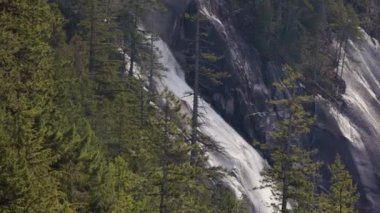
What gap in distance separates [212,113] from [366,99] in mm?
20832

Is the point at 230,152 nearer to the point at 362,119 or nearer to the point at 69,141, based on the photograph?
the point at 362,119

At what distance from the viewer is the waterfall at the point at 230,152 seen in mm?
44044

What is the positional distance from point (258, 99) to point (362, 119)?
11914mm

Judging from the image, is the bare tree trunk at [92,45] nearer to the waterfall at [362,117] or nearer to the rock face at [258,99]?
the rock face at [258,99]

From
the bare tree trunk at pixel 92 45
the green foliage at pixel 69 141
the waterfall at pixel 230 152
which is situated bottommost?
the waterfall at pixel 230 152

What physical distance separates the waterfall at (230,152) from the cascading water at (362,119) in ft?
39.8

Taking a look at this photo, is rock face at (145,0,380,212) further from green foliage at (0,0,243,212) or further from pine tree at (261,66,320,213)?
pine tree at (261,66,320,213)

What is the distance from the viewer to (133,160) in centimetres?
3062

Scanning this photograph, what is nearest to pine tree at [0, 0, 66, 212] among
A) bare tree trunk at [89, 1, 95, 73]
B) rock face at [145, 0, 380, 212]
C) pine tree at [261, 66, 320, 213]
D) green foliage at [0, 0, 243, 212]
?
green foliage at [0, 0, 243, 212]

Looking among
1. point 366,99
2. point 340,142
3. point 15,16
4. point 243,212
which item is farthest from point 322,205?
point 366,99

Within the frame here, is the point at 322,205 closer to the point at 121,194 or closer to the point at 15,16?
the point at 121,194

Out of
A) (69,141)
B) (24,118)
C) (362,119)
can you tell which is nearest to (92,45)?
(69,141)

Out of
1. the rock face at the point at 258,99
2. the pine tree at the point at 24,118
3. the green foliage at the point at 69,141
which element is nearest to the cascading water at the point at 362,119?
the rock face at the point at 258,99

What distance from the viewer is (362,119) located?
59781mm
